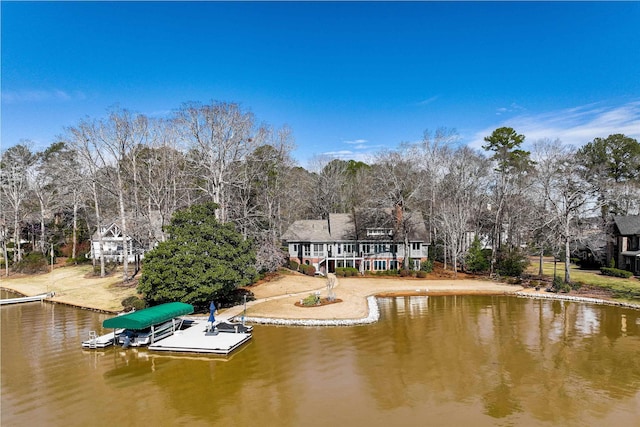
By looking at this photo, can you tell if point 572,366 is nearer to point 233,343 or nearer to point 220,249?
point 233,343

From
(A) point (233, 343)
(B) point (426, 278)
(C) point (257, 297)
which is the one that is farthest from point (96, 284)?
(B) point (426, 278)

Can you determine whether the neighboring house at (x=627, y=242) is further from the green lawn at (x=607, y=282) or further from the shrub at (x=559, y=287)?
the shrub at (x=559, y=287)

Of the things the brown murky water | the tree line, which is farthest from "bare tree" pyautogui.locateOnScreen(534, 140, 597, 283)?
the brown murky water

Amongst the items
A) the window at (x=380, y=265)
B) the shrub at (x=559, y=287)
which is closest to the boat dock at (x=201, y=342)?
the window at (x=380, y=265)

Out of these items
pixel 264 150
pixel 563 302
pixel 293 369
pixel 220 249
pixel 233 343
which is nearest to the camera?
pixel 293 369

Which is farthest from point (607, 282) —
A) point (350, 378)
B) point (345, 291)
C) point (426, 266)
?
point (350, 378)

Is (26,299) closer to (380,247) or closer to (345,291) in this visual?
(345,291)
